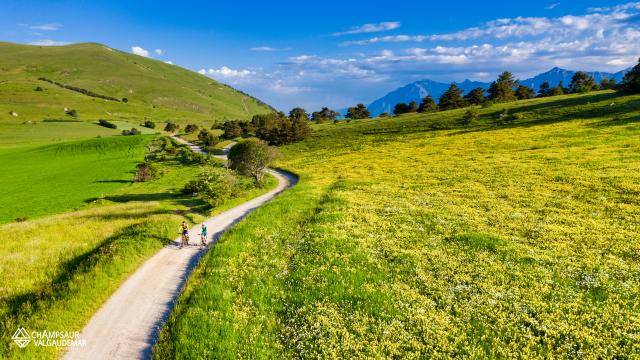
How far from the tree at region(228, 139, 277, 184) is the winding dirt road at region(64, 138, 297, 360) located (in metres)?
32.0

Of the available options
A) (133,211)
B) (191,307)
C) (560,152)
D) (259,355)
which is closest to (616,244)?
(259,355)

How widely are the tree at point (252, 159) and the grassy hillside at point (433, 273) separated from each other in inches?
610

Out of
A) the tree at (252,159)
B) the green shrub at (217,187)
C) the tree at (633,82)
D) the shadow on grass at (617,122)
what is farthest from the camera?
the tree at (633,82)

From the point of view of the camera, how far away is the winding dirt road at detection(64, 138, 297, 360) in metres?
15.9

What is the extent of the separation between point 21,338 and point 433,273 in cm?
2093

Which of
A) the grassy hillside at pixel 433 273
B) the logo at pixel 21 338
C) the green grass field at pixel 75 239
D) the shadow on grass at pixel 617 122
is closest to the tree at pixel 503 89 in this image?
the shadow on grass at pixel 617 122

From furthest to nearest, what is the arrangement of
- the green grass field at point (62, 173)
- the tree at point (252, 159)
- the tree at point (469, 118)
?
the tree at point (469, 118), the tree at point (252, 159), the green grass field at point (62, 173)

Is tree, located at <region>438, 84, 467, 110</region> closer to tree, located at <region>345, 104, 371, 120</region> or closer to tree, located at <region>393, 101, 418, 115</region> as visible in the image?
tree, located at <region>393, 101, 418, 115</region>

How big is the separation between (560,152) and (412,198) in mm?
34382

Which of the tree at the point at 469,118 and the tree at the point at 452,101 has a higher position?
the tree at the point at 452,101

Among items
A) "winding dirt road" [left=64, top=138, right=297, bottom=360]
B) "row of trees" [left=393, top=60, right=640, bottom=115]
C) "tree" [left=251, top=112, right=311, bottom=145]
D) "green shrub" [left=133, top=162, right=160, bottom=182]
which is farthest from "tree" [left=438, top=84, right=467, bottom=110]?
"winding dirt road" [left=64, top=138, right=297, bottom=360]

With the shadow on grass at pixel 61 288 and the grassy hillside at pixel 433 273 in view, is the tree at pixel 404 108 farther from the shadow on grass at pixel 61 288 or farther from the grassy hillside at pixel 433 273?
the shadow on grass at pixel 61 288

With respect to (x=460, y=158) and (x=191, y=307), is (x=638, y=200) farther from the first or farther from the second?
(x=191, y=307)

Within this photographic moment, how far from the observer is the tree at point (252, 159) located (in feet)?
199
